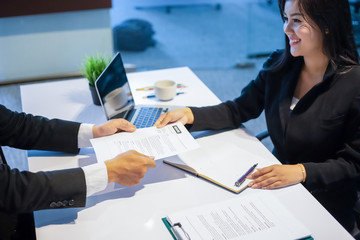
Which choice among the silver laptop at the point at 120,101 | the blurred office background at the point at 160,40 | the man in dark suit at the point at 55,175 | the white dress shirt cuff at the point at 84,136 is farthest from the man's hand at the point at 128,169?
the blurred office background at the point at 160,40

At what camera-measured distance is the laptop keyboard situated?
5.41ft

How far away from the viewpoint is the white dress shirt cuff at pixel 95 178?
1.18 m

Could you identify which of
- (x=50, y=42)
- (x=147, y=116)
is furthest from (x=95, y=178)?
(x=50, y=42)

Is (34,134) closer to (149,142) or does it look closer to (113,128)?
(113,128)

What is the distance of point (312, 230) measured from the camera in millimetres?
1099

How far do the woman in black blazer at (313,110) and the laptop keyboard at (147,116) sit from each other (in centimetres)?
14

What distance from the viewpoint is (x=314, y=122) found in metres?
1.46

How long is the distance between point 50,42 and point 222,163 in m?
2.81

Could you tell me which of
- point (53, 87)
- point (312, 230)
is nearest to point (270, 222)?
point (312, 230)

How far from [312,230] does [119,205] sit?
22.8 inches

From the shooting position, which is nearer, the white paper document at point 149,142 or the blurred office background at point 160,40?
the white paper document at point 149,142

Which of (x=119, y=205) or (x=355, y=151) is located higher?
(x=355, y=151)

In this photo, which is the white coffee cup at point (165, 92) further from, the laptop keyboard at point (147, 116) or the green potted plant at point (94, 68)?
the green potted plant at point (94, 68)

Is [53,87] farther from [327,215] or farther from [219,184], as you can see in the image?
[327,215]
